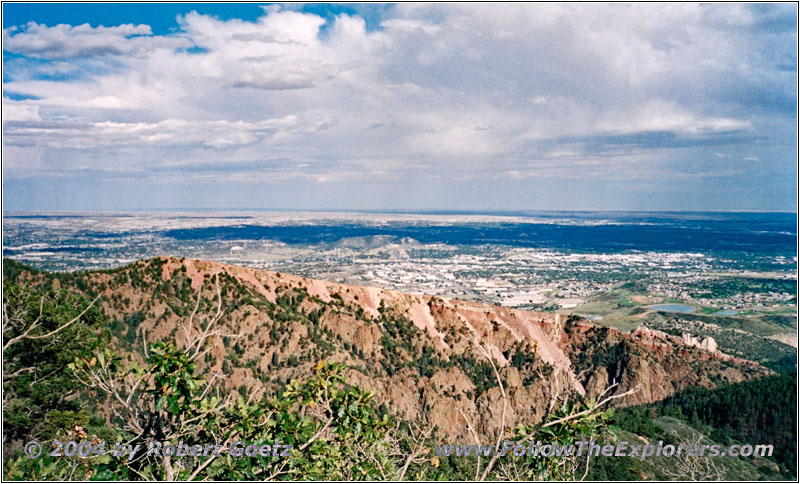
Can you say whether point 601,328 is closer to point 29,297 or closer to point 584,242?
point 29,297

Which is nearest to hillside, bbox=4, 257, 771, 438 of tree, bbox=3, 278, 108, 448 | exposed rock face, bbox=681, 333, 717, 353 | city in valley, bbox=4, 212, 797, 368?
exposed rock face, bbox=681, 333, 717, 353

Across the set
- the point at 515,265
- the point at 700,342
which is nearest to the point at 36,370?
the point at 700,342

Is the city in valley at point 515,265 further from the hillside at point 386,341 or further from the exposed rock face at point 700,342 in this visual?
the hillside at point 386,341

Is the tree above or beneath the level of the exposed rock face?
above

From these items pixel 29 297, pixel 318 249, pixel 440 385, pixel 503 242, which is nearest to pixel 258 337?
pixel 440 385

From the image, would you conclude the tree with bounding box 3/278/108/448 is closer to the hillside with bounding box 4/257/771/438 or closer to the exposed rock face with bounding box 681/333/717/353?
the hillside with bounding box 4/257/771/438

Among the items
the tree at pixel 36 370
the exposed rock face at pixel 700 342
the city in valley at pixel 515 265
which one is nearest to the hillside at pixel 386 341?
the exposed rock face at pixel 700 342

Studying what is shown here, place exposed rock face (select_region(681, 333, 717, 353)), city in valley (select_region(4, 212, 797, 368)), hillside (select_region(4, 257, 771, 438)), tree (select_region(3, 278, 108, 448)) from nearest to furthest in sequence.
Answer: tree (select_region(3, 278, 108, 448))
hillside (select_region(4, 257, 771, 438))
exposed rock face (select_region(681, 333, 717, 353))
city in valley (select_region(4, 212, 797, 368))

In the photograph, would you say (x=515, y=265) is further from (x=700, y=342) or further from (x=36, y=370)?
(x=36, y=370)
